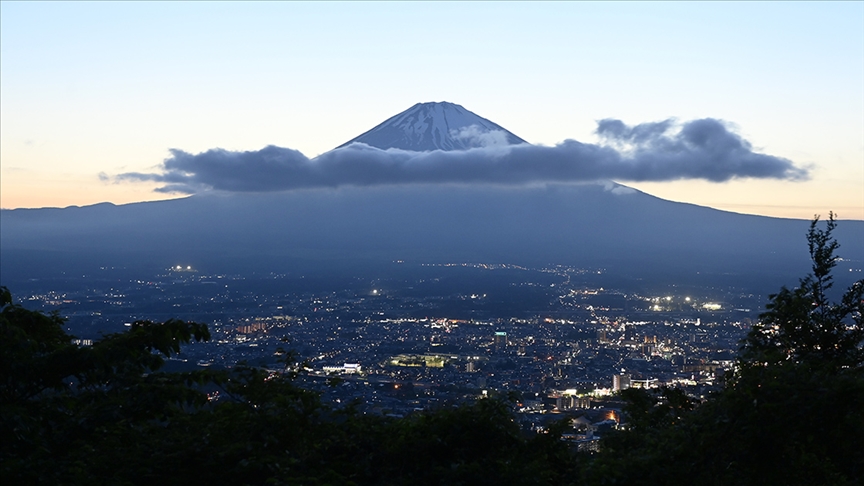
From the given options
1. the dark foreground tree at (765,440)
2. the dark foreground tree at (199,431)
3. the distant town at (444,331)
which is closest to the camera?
the dark foreground tree at (199,431)

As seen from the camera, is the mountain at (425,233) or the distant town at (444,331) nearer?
the distant town at (444,331)

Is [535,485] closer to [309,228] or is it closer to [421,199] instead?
[309,228]

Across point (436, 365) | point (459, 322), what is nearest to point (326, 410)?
point (436, 365)

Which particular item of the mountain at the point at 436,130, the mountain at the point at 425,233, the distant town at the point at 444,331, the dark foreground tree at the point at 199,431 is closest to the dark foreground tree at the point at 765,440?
the dark foreground tree at the point at 199,431

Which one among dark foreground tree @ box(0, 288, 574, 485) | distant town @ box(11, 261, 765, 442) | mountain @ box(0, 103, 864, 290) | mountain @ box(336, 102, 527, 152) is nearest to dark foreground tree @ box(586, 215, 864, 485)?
dark foreground tree @ box(0, 288, 574, 485)

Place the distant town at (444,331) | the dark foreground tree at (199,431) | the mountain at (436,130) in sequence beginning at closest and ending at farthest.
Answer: the dark foreground tree at (199,431), the distant town at (444,331), the mountain at (436,130)

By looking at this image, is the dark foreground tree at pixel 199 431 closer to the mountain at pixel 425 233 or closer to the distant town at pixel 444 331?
the distant town at pixel 444 331

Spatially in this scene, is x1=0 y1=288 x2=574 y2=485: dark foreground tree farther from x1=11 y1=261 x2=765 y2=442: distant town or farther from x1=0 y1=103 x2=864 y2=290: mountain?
x1=0 y1=103 x2=864 y2=290: mountain
